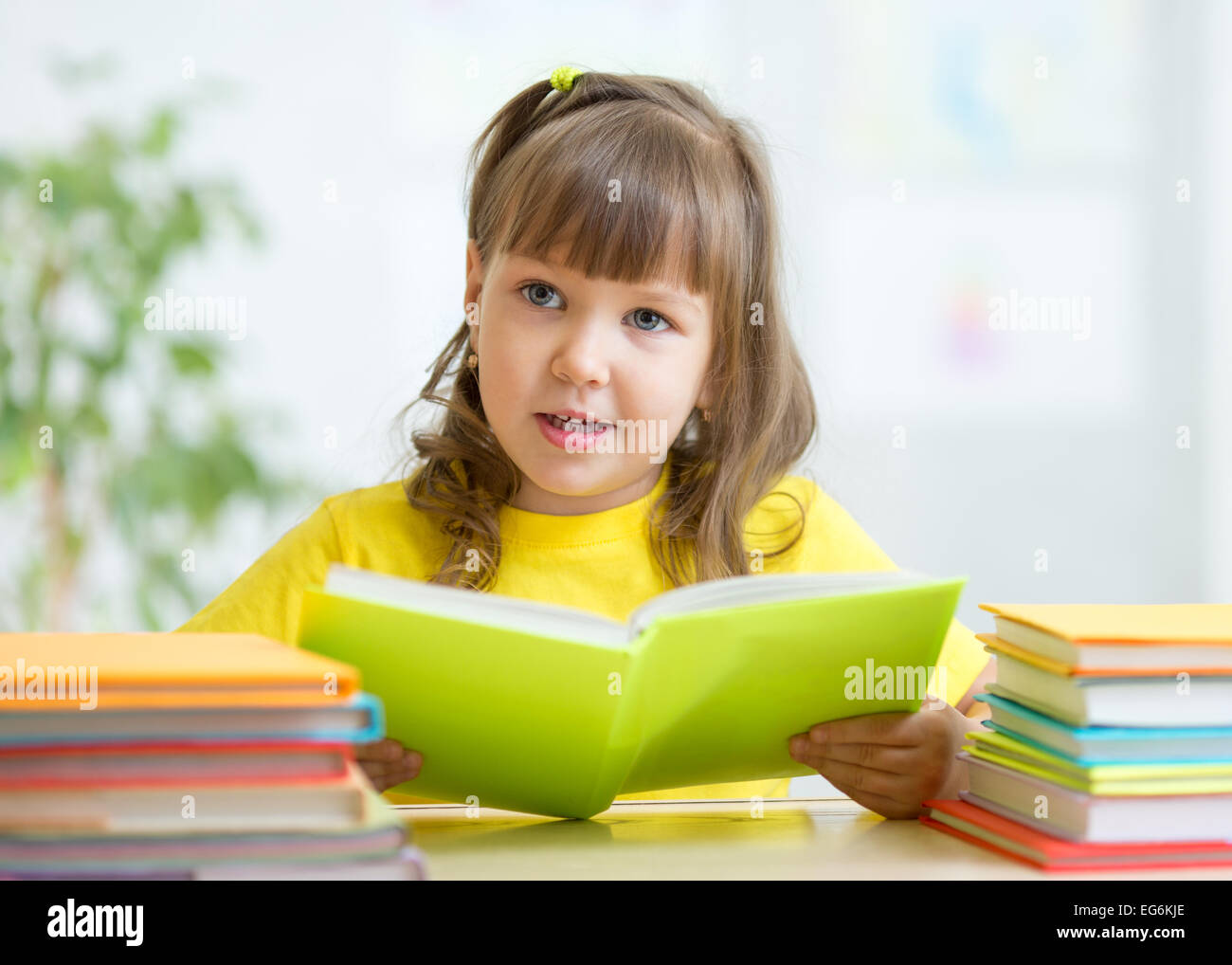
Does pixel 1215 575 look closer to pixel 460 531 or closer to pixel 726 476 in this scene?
pixel 726 476

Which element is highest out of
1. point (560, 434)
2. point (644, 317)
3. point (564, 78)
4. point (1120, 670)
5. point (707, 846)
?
point (564, 78)

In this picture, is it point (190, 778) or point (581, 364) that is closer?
point (190, 778)

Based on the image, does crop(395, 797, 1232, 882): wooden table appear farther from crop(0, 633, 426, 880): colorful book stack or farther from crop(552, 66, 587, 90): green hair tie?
crop(552, 66, 587, 90): green hair tie

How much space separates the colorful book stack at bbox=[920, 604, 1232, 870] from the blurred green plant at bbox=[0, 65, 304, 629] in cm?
211

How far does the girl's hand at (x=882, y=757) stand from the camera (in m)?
0.87

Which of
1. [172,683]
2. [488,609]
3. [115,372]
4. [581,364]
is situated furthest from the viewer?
[115,372]

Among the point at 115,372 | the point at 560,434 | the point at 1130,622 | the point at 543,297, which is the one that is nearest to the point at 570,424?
the point at 560,434

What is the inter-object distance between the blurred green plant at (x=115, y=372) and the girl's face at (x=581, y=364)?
4.90 ft

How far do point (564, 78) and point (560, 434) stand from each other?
1.59ft

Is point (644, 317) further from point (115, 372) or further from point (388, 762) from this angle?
point (115, 372)

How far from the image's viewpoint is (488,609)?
26.6 inches

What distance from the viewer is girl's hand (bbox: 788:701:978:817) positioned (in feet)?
2.86

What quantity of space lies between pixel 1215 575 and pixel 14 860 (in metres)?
3.13
